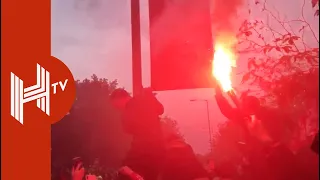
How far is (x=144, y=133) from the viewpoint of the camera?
2.28m

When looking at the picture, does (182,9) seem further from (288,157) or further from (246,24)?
(288,157)

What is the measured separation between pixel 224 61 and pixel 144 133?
0.57 m

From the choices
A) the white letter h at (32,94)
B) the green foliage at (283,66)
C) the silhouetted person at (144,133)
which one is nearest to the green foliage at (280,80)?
the green foliage at (283,66)

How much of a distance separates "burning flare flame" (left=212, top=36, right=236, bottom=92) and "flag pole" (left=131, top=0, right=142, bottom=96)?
1.34 ft

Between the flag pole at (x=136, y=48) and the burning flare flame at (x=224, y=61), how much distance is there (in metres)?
0.41

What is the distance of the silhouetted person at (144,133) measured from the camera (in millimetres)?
2240

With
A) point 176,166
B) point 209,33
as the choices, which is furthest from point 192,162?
point 209,33

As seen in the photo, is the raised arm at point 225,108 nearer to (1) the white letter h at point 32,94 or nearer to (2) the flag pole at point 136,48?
(2) the flag pole at point 136,48

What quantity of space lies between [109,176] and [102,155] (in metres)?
0.12

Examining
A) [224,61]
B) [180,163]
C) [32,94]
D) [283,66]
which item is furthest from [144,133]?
[283,66]

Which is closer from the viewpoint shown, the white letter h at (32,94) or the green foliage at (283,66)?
the green foliage at (283,66)

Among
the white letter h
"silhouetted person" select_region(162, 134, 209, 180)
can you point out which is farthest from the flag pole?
the white letter h

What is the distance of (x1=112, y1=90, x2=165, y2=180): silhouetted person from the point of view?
2240mm

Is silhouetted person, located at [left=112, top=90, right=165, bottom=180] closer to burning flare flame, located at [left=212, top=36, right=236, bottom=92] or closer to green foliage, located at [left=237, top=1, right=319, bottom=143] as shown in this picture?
burning flare flame, located at [left=212, top=36, right=236, bottom=92]
